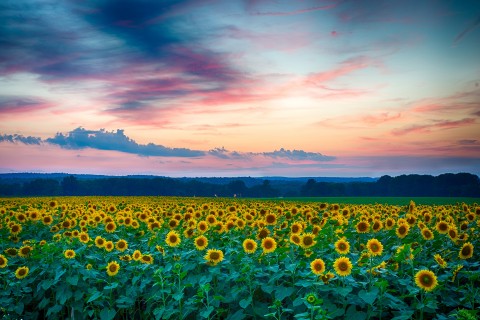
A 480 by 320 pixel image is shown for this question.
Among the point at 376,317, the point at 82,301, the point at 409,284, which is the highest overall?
the point at 409,284

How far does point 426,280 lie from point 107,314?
→ 17.2ft

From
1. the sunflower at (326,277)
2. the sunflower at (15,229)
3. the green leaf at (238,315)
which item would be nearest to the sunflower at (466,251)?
the sunflower at (326,277)

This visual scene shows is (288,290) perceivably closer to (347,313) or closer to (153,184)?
(347,313)

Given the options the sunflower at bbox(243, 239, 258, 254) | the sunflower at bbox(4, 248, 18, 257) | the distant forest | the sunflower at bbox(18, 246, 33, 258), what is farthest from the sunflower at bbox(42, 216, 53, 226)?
the distant forest

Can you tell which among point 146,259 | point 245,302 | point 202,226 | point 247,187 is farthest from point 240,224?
point 247,187

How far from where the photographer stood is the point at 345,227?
400 inches

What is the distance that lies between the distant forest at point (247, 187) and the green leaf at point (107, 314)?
86.0 metres

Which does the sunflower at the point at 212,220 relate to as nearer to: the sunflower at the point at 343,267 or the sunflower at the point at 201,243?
the sunflower at the point at 201,243

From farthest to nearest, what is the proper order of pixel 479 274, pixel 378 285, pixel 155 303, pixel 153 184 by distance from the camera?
pixel 153 184 → pixel 155 303 → pixel 479 274 → pixel 378 285

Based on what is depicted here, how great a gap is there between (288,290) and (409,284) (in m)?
1.83

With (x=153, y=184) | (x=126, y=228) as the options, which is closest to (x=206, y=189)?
(x=153, y=184)

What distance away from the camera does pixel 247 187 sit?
10275 centimetres

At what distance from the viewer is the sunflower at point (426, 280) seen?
5527 mm

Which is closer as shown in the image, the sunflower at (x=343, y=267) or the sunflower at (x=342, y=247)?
the sunflower at (x=343, y=267)
